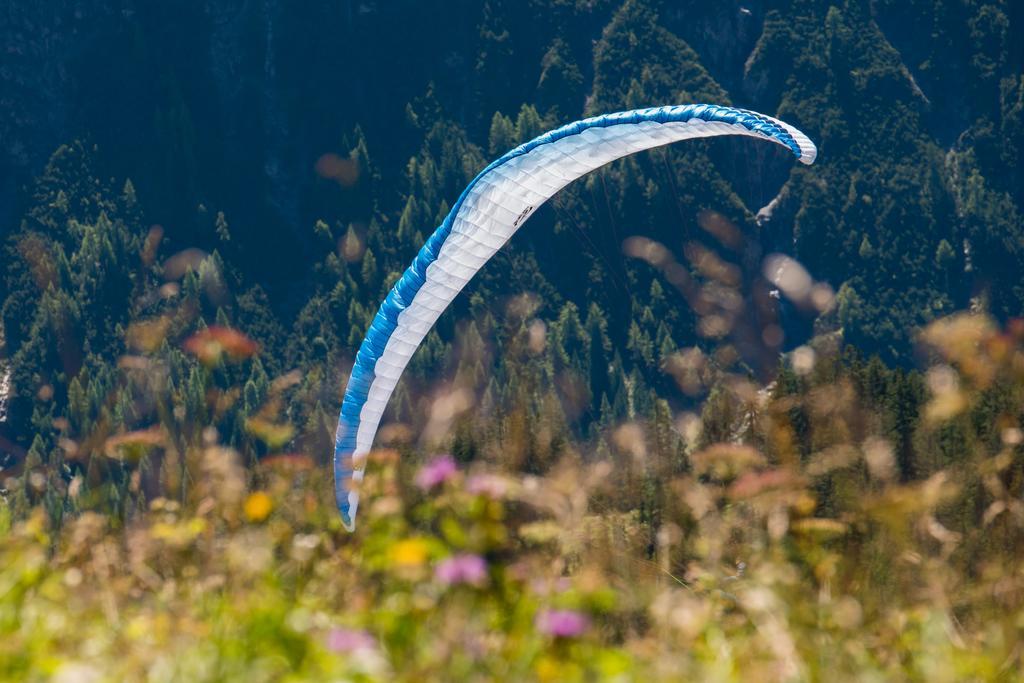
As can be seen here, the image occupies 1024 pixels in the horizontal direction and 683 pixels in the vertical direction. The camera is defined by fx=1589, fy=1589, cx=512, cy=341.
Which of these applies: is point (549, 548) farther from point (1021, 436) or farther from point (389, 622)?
point (1021, 436)

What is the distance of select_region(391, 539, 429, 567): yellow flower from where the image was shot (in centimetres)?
652

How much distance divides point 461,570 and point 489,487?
2.00ft

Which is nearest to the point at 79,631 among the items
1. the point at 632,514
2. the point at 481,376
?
the point at 632,514

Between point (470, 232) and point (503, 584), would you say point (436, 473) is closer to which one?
point (503, 584)

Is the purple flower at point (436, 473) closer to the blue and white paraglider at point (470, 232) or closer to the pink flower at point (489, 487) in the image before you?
the pink flower at point (489, 487)

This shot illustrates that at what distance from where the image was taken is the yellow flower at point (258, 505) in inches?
296

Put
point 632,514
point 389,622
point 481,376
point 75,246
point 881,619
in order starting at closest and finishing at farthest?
point 389,622
point 881,619
point 632,514
point 481,376
point 75,246

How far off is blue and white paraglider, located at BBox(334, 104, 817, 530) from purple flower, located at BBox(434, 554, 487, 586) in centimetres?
3188

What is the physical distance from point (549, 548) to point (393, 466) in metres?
0.95

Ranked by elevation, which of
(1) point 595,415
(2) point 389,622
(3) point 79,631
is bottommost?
(1) point 595,415

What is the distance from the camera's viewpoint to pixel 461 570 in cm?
673

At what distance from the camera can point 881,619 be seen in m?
7.75

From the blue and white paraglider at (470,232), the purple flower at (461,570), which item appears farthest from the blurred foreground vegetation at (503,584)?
the blue and white paraglider at (470,232)

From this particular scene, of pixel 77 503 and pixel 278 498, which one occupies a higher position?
pixel 278 498
